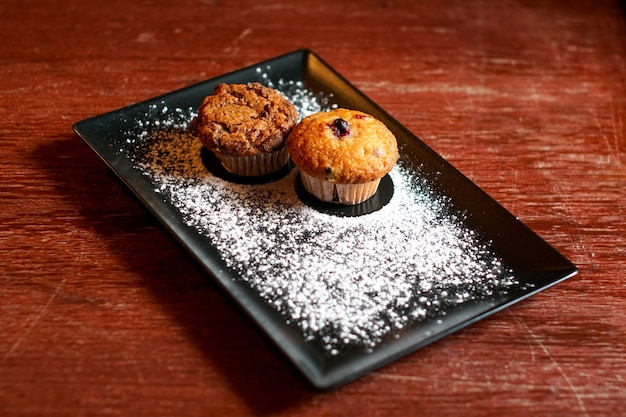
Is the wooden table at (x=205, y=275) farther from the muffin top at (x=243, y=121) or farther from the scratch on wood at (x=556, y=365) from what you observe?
the muffin top at (x=243, y=121)

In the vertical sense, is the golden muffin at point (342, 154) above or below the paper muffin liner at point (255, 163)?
above

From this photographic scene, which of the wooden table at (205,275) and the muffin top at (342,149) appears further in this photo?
the muffin top at (342,149)

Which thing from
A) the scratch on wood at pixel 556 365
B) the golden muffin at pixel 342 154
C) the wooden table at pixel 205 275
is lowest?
the scratch on wood at pixel 556 365

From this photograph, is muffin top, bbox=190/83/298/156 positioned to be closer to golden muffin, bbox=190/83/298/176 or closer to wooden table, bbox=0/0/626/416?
golden muffin, bbox=190/83/298/176

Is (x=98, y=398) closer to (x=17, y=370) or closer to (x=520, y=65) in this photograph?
(x=17, y=370)

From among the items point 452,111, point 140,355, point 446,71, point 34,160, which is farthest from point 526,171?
point 34,160

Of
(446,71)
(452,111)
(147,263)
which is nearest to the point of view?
(147,263)

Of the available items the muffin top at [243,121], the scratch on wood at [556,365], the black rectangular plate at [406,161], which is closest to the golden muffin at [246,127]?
the muffin top at [243,121]
